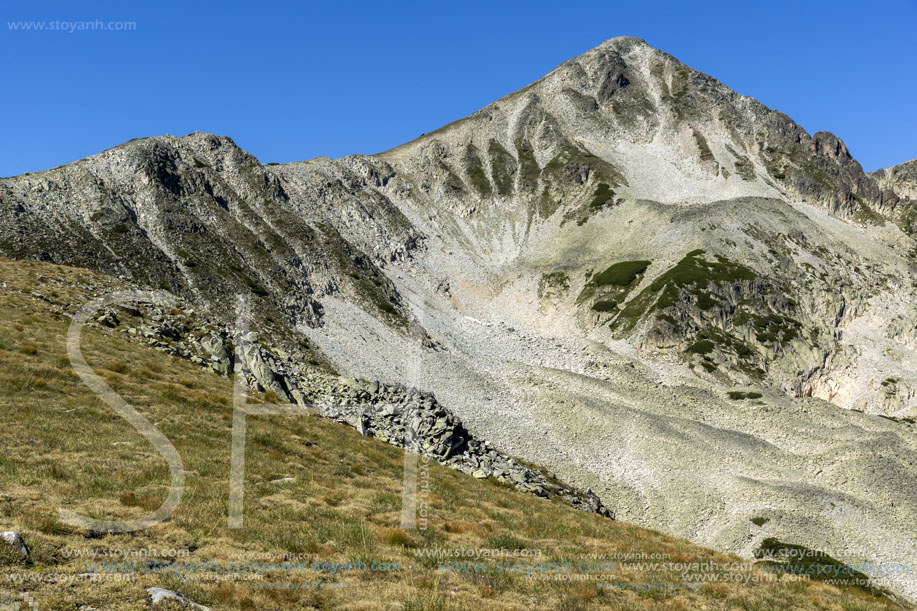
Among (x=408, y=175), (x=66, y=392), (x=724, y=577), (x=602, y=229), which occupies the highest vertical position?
(x=408, y=175)

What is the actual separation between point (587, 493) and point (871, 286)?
122640 millimetres

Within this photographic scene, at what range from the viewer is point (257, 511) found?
16.7 m

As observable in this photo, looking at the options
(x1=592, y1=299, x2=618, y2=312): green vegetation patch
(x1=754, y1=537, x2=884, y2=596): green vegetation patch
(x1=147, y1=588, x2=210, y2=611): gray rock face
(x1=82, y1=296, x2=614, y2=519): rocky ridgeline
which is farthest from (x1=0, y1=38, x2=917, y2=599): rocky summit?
(x1=147, y1=588, x2=210, y2=611): gray rock face

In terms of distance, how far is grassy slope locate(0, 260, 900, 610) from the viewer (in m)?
12.0

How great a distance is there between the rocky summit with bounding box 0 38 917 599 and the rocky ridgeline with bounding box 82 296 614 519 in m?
0.33

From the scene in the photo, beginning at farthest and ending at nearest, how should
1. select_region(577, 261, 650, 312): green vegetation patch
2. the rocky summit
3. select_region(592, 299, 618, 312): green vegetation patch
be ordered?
select_region(577, 261, 650, 312): green vegetation patch, select_region(592, 299, 618, 312): green vegetation patch, the rocky summit

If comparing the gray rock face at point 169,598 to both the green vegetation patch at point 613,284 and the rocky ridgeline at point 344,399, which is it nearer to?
the rocky ridgeline at point 344,399

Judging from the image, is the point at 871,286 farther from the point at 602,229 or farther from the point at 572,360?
the point at 572,360

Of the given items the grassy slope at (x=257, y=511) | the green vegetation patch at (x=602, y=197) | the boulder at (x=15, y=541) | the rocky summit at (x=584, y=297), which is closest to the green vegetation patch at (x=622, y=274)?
the rocky summit at (x=584, y=297)

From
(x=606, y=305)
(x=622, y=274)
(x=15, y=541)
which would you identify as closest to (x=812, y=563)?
(x=15, y=541)

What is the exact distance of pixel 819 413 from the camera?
6750 cm

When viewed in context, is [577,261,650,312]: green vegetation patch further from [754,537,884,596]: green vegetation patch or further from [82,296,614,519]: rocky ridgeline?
[82,296,614,519]: rocky ridgeline

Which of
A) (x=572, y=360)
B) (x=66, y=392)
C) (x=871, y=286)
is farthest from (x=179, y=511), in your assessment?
(x=871, y=286)

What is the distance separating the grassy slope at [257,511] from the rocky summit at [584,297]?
12.2m
